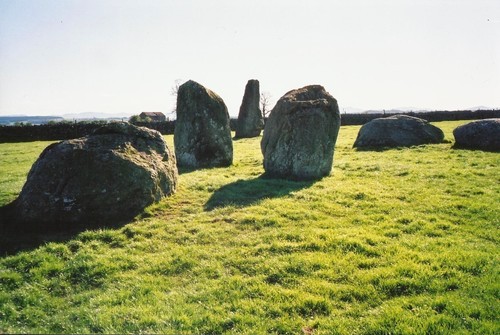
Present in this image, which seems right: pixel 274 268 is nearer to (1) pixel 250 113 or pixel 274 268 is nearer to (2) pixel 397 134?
(2) pixel 397 134

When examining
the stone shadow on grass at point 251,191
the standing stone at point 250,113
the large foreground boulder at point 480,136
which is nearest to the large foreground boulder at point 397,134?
the large foreground boulder at point 480,136

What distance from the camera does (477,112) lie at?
207ft

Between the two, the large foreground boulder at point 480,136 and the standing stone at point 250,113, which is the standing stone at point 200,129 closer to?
the large foreground boulder at point 480,136

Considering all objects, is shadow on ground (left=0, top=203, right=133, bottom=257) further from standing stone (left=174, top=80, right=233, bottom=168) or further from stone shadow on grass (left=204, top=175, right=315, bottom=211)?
standing stone (left=174, top=80, right=233, bottom=168)

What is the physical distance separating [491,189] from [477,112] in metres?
61.9

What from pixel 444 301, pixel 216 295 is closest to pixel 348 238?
pixel 444 301

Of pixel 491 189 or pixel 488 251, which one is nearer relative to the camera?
pixel 488 251

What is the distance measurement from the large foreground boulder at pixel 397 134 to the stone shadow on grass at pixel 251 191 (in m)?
10.6

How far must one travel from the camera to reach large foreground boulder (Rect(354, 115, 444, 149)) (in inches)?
848

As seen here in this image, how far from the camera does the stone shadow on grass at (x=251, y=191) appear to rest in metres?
10.5

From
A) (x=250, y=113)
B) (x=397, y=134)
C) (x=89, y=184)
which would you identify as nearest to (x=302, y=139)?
(x=89, y=184)

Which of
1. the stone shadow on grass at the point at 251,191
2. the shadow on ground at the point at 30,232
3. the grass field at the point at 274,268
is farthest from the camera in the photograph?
the stone shadow on grass at the point at 251,191

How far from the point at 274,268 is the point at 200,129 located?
35.0ft

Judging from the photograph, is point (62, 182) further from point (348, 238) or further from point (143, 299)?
point (348, 238)
